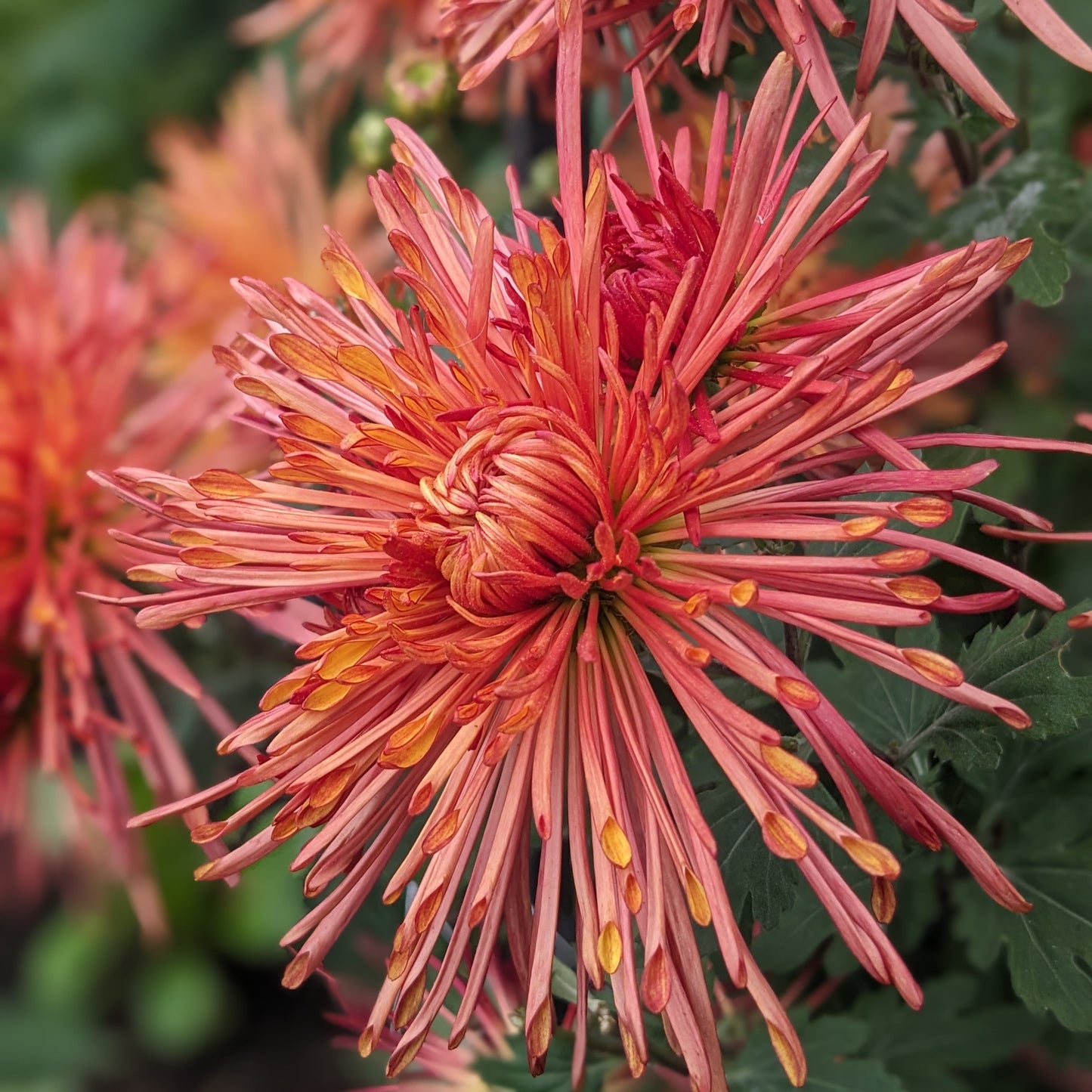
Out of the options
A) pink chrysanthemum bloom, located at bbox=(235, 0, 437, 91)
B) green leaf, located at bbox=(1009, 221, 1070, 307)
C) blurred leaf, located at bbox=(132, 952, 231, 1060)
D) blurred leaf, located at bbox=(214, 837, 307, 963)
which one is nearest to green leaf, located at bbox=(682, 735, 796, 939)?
green leaf, located at bbox=(1009, 221, 1070, 307)

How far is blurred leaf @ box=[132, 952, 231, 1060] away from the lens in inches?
66.5

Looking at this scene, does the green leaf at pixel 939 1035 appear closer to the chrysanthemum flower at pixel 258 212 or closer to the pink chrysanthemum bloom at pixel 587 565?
the pink chrysanthemum bloom at pixel 587 565

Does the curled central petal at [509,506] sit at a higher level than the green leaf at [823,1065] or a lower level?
higher

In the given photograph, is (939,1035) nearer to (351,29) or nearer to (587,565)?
(587,565)

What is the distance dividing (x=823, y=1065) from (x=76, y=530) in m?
0.55

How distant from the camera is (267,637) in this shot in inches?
35.7

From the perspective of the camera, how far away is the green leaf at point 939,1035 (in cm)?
65

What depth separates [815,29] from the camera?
462 mm

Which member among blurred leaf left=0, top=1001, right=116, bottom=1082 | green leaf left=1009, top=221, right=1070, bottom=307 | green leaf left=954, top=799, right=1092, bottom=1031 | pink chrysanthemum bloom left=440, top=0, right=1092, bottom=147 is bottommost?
green leaf left=954, top=799, right=1092, bottom=1031

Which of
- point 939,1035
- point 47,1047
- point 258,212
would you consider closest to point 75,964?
point 47,1047

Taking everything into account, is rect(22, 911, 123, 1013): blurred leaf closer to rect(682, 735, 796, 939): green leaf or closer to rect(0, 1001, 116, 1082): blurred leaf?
rect(0, 1001, 116, 1082): blurred leaf

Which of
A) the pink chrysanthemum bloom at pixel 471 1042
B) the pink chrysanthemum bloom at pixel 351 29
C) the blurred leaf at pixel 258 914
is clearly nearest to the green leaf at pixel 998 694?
the pink chrysanthemum bloom at pixel 471 1042

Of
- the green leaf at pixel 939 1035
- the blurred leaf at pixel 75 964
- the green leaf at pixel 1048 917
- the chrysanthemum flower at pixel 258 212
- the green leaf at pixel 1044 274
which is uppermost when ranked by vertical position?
the chrysanthemum flower at pixel 258 212

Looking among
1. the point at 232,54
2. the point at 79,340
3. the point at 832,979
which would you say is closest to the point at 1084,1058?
the point at 832,979
